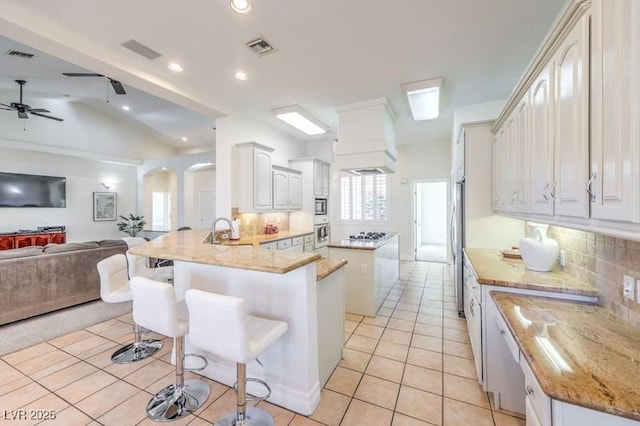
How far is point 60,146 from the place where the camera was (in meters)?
6.93

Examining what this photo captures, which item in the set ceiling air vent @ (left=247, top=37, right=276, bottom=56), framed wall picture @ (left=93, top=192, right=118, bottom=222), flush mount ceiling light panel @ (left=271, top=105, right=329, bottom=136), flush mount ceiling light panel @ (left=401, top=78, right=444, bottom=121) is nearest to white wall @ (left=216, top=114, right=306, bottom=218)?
flush mount ceiling light panel @ (left=271, top=105, right=329, bottom=136)

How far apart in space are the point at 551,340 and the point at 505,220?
2.19 meters

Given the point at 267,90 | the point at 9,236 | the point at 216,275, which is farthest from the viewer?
the point at 9,236

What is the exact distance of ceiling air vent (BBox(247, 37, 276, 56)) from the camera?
2549 millimetres

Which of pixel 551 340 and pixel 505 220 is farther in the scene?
pixel 505 220

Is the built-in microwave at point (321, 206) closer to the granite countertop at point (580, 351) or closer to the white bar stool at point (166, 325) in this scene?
the white bar stool at point (166, 325)

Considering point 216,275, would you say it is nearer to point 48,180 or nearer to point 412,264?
point 412,264

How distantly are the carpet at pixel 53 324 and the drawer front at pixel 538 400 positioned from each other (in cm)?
430

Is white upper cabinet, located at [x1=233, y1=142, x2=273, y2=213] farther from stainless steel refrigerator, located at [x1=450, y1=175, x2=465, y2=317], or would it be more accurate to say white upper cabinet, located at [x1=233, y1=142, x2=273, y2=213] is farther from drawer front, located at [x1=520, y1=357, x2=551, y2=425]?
drawer front, located at [x1=520, y1=357, x2=551, y2=425]

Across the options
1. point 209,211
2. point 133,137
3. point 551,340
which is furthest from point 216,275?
point 133,137

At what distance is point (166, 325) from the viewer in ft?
5.62

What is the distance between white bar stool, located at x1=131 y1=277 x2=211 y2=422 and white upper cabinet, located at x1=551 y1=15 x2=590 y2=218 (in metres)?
2.29

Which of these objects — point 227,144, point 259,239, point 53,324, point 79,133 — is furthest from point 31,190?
point 259,239

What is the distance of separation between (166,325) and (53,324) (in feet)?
9.23
